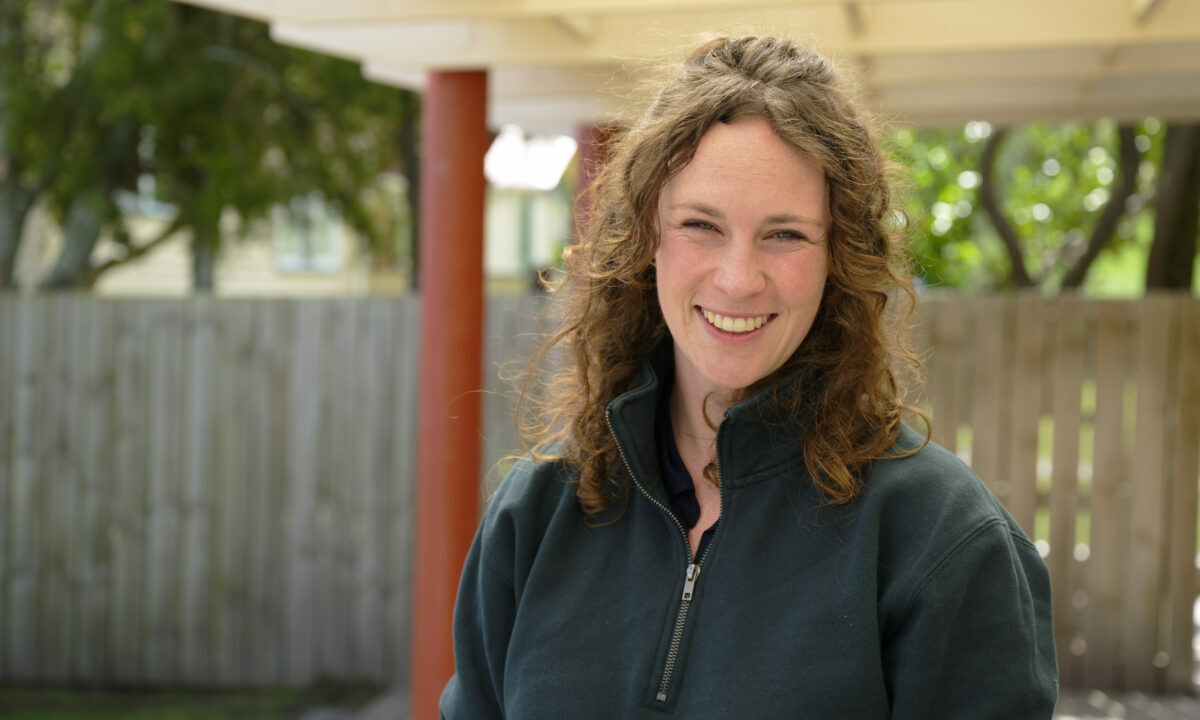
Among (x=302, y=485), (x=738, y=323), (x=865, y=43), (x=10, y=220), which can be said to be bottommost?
(x=302, y=485)

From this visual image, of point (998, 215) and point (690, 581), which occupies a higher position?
point (998, 215)

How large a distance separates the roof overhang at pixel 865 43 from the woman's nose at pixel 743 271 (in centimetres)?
132

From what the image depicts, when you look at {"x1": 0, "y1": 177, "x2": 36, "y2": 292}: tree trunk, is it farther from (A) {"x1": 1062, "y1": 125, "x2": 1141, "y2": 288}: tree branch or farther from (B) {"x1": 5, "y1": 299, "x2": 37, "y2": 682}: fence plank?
(A) {"x1": 1062, "y1": 125, "x2": 1141, "y2": 288}: tree branch

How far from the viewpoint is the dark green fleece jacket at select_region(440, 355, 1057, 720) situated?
1457 mm

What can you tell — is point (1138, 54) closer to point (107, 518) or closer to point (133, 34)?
point (107, 518)

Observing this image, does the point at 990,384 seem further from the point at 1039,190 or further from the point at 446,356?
the point at 1039,190

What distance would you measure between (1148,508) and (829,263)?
5283 mm

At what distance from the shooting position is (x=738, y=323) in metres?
1.62

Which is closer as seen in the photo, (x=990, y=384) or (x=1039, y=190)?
(x=990, y=384)

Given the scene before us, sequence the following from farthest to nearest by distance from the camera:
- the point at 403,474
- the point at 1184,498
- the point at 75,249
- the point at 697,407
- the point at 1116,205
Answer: the point at 75,249, the point at 1116,205, the point at 403,474, the point at 1184,498, the point at 697,407

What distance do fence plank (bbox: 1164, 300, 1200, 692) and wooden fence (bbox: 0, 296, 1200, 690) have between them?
0.04 feet

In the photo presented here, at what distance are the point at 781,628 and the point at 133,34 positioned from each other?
815 cm

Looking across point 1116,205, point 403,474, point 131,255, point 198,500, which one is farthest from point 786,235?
point 131,255

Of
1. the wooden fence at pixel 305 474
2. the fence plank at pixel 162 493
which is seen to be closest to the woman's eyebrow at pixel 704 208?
the wooden fence at pixel 305 474
